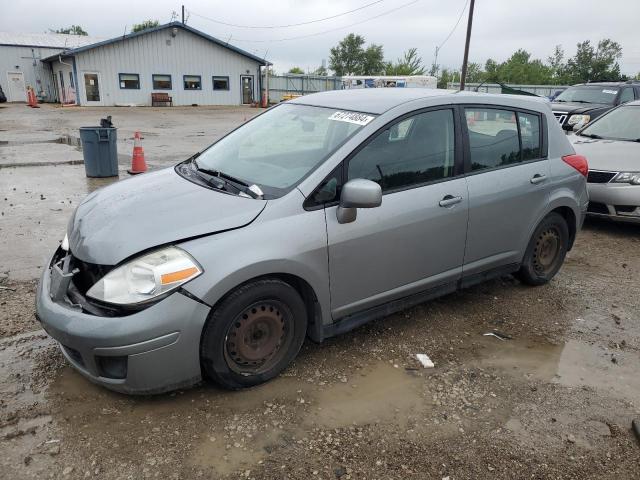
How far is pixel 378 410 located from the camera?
2941mm

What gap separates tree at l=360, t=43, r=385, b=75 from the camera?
82.0 m

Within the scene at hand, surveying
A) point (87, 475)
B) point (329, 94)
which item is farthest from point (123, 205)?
point (329, 94)

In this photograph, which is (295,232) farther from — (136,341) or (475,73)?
(475,73)

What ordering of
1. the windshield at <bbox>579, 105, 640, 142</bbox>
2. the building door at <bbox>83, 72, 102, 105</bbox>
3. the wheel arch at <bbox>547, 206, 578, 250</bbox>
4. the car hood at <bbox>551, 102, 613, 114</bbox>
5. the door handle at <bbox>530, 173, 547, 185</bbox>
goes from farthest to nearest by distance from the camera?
the building door at <bbox>83, 72, 102, 105</bbox>
the car hood at <bbox>551, 102, 613, 114</bbox>
the windshield at <bbox>579, 105, 640, 142</bbox>
the wheel arch at <bbox>547, 206, 578, 250</bbox>
the door handle at <bbox>530, 173, 547, 185</bbox>

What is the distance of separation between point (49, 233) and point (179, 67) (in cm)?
3278

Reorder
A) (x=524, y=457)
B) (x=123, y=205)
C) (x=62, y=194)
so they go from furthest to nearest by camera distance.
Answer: (x=62, y=194)
(x=123, y=205)
(x=524, y=457)

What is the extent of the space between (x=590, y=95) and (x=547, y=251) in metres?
10.2

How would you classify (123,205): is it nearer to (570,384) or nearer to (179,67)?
(570,384)

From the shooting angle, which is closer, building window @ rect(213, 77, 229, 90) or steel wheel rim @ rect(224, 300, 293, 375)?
steel wheel rim @ rect(224, 300, 293, 375)

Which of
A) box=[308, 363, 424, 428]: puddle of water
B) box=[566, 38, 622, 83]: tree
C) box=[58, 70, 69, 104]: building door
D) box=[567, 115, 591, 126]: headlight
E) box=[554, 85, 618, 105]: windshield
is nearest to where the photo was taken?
box=[308, 363, 424, 428]: puddle of water

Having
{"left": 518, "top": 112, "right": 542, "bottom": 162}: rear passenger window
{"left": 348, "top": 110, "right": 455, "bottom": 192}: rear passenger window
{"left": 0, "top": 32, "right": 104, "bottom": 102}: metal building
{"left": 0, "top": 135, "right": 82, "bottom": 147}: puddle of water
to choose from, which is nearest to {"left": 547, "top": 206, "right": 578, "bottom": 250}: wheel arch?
{"left": 518, "top": 112, "right": 542, "bottom": 162}: rear passenger window

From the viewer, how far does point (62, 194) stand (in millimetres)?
8016

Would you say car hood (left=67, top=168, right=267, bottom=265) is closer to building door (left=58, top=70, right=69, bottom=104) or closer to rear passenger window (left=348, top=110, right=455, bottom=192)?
rear passenger window (left=348, top=110, right=455, bottom=192)

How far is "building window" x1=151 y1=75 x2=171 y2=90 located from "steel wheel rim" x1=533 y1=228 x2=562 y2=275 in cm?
3486
